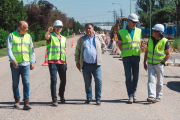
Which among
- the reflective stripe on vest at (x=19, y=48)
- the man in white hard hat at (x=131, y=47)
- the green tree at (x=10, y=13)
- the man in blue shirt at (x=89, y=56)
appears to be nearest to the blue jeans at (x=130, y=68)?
the man in white hard hat at (x=131, y=47)

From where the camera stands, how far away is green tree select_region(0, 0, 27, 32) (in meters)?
29.7

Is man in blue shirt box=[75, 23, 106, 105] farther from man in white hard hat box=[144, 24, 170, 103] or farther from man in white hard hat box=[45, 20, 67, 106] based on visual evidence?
man in white hard hat box=[144, 24, 170, 103]

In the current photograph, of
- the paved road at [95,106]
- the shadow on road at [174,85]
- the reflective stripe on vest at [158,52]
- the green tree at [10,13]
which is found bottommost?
the shadow on road at [174,85]

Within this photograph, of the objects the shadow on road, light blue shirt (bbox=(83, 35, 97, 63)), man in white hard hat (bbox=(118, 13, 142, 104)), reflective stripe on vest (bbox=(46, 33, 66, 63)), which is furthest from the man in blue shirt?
the shadow on road

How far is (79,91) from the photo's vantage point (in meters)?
8.01

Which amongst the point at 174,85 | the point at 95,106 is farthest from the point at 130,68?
the point at 174,85

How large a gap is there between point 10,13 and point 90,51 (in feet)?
86.1

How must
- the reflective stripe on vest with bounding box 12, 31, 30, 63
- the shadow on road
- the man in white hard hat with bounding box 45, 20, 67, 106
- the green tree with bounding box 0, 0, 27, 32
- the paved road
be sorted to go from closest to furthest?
1. the paved road
2. the reflective stripe on vest with bounding box 12, 31, 30, 63
3. the man in white hard hat with bounding box 45, 20, 67, 106
4. the shadow on road
5. the green tree with bounding box 0, 0, 27, 32

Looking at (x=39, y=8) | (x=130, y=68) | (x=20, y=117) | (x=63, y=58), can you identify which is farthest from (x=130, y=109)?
(x=39, y=8)

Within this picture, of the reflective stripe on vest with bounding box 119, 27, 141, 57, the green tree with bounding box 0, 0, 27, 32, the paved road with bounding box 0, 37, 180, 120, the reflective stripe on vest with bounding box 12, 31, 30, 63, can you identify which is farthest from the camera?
the green tree with bounding box 0, 0, 27, 32

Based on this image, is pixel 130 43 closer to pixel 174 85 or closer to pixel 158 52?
pixel 158 52

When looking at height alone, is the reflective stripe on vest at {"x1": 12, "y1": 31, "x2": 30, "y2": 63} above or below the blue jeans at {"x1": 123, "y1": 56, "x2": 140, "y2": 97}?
above

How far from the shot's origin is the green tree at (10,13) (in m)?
29.7

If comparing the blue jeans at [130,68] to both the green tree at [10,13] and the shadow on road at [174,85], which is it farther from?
the green tree at [10,13]
